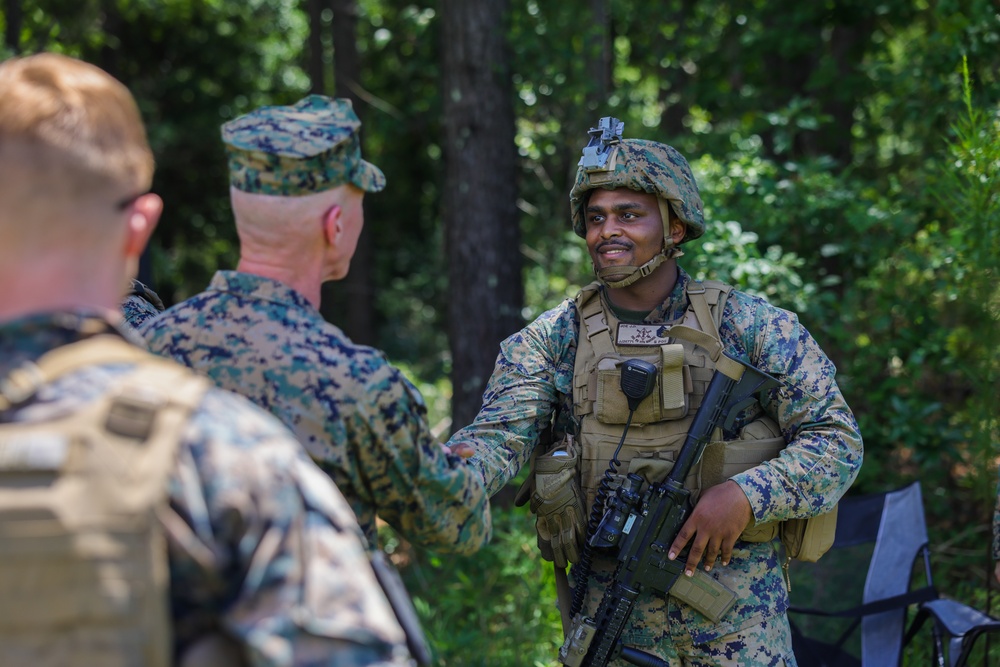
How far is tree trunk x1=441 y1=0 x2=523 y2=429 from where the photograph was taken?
684cm

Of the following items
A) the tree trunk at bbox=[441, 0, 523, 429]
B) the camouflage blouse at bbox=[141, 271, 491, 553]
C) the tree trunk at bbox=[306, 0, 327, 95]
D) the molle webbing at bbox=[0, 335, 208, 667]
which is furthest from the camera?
the tree trunk at bbox=[306, 0, 327, 95]

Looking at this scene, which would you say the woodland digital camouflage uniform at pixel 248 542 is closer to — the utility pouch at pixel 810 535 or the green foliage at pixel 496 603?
the utility pouch at pixel 810 535

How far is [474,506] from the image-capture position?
247 centimetres

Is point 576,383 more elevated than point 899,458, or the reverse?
point 576,383

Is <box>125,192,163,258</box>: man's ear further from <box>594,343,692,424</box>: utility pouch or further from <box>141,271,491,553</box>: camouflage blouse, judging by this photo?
<box>594,343,692,424</box>: utility pouch

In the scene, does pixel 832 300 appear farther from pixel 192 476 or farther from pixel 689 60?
pixel 192 476

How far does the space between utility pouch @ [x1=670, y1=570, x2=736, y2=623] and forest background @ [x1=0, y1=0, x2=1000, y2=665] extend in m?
1.90

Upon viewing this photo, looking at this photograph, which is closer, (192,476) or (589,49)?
(192,476)

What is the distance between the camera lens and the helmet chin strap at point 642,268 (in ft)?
11.9

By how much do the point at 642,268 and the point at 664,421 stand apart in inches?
20.9

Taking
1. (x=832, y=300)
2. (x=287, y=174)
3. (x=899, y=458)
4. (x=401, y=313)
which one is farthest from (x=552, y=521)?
(x=401, y=313)

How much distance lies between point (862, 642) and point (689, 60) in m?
5.30

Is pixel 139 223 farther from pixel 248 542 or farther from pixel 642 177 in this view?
pixel 642 177

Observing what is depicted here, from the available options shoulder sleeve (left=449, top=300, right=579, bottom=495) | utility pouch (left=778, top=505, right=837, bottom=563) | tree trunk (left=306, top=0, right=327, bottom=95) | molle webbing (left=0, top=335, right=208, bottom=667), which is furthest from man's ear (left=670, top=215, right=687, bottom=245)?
tree trunk (left=306, top=0, right=327, bottom=95)
